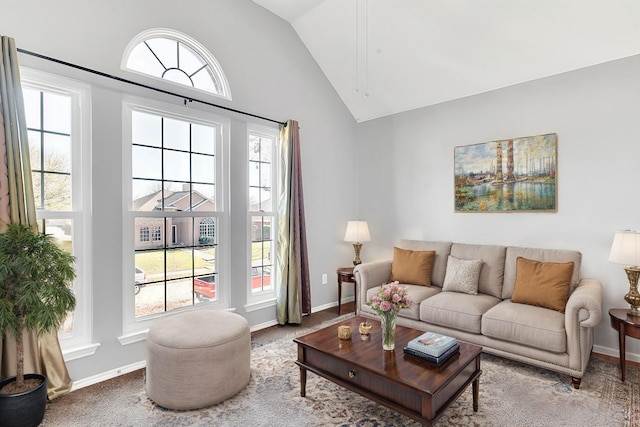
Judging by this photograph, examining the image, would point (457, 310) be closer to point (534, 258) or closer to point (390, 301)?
point (534, 258)

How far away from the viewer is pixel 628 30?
286 cm

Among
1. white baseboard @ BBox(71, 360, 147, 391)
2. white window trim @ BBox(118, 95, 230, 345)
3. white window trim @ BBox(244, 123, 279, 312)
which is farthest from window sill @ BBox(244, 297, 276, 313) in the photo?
white baseboard @ BBox(71, 360, 147, 391)

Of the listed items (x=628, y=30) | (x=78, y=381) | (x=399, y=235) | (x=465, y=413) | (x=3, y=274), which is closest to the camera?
(x=3, y=274)

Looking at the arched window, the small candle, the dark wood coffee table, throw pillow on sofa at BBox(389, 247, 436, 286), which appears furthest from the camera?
throw pillow on sofa at BBox(389, 247, 436, 286)

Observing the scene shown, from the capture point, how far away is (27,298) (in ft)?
6.16

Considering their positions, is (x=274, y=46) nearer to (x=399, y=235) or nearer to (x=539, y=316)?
(x=399, y=235)

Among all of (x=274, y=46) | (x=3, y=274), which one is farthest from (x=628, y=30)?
(x=3, y=274)

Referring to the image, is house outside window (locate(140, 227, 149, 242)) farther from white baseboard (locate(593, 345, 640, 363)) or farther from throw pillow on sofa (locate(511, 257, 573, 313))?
white baseboard (locate(593, 345, 640, 363))

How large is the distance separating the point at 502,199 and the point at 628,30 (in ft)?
5.68

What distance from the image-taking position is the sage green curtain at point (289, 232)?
151 inches

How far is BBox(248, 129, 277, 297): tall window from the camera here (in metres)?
3.80

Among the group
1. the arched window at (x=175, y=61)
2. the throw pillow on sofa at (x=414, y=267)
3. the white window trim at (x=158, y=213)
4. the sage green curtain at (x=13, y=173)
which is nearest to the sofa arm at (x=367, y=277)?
the throw pillow on sofa at (x=414, y=267)

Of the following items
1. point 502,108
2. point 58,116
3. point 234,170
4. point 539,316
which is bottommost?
point 539,316

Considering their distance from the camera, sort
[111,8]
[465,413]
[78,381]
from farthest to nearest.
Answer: [111,8]
[78,381]
[465,413]
